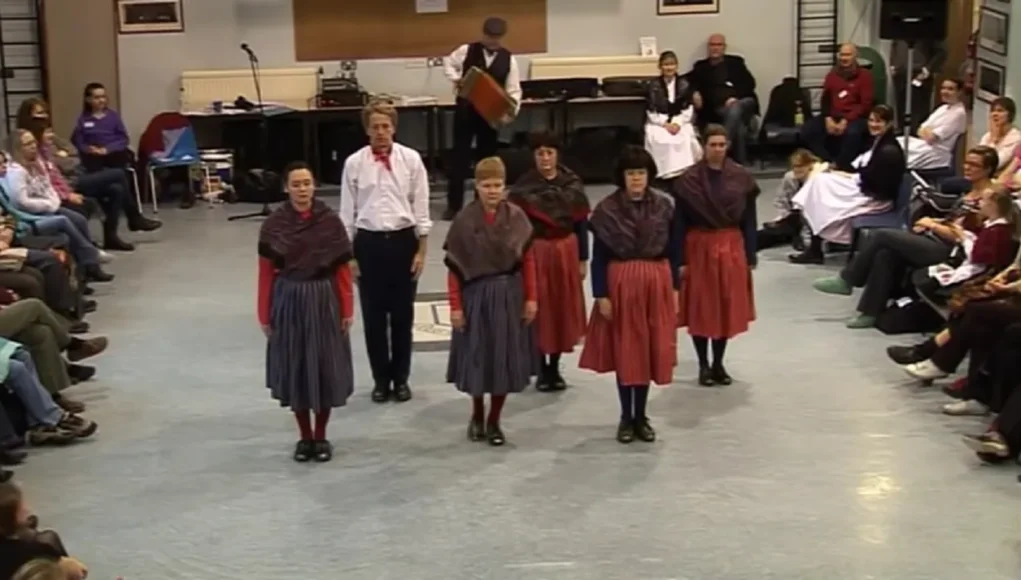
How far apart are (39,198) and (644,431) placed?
4531 millimetres

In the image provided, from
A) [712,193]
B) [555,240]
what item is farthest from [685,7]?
[555,240]

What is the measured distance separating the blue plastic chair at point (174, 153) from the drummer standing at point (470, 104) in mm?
2216

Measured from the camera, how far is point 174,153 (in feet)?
39.5

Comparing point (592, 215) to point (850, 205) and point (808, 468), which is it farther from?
point (850, 205)

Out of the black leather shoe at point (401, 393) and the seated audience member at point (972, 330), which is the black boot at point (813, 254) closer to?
the seated audience member at point (972, 330)

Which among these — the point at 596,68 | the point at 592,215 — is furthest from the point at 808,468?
the point at 596,68

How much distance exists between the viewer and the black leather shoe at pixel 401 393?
277 inches

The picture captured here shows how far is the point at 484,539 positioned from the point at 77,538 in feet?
4.98

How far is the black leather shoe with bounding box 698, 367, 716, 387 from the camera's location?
283 inches

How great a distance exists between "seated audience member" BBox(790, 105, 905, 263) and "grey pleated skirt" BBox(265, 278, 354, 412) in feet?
14.3

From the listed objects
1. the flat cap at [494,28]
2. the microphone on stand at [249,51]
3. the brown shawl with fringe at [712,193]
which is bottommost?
the brown shawl with fringe at [712,193]

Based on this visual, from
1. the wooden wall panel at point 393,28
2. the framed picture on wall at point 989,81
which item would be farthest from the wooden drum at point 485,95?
the framed picture on wall at point 989,81

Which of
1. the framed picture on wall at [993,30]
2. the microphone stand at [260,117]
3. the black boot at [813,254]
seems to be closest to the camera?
the black boot at [813,254]

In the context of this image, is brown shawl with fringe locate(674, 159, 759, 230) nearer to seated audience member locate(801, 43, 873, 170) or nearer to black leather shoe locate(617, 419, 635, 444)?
black leather shoe locate(617, 419, 635, 444)
